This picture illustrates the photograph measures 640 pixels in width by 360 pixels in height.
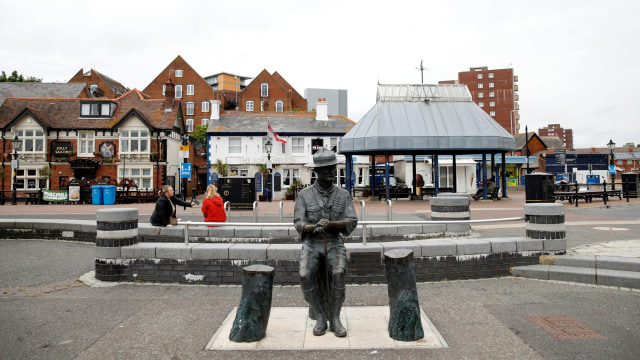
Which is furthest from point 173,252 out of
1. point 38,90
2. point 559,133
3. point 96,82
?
point 559,133

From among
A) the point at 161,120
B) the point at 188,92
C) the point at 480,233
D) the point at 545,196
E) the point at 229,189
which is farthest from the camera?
the point at 188,92

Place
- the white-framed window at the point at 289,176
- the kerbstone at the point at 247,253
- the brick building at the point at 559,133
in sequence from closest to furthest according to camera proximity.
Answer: the kerbstone at the point at 247,253, the white-framed window at the point at 289,176, the brick building at the point at 559,133

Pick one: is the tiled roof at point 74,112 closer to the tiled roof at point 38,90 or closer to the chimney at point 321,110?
the tiled roof at point 38,90

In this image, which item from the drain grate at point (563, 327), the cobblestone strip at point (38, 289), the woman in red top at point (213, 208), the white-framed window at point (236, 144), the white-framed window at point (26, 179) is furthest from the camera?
the white-framed window at point (236, 144)

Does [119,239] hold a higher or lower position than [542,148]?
lower

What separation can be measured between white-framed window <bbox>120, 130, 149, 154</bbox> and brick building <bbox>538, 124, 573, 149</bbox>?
144 metres

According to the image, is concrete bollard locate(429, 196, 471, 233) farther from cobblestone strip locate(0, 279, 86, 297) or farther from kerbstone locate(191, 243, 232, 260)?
cobblestone strip locate(0, 279, 86, 297)

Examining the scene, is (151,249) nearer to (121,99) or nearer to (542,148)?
(121,99)

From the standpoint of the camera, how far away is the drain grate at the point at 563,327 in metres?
4.39

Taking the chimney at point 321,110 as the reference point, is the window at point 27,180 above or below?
below

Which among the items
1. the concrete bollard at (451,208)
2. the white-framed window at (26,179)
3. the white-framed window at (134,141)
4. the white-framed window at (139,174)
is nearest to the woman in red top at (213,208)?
the concrete bollard at (451,208)

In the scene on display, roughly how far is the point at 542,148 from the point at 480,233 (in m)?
54.7

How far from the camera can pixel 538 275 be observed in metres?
6.71

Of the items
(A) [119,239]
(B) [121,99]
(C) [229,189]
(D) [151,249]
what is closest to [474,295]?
(D) [151,249]
